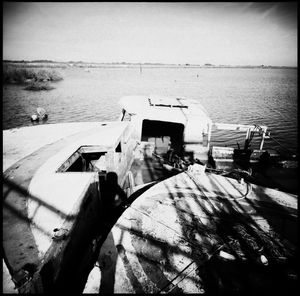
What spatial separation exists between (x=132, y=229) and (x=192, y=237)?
141 cm

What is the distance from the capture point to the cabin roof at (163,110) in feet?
36.5

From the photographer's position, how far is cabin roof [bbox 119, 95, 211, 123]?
36.5ft

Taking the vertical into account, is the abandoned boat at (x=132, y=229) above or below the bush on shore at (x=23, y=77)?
below

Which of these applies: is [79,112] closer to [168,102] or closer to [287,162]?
[168,102]

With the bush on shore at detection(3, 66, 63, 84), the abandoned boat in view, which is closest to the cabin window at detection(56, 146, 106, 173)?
the abandoned boat

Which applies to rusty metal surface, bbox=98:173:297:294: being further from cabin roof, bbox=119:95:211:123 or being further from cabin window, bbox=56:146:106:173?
cabin roof, bbox=119:95:211:123

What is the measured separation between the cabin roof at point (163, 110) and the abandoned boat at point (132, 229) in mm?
4375

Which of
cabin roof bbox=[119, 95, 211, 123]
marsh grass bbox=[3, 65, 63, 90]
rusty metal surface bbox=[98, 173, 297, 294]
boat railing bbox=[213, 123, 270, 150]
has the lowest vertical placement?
rusty metal surface bbox=[98, 173, 297, 294]

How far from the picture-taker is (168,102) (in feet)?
41.3

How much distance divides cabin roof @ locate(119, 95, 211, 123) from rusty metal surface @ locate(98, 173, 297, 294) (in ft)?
19.4

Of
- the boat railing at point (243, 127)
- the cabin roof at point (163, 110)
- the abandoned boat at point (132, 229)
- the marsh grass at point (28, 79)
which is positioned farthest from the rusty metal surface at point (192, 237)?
the marsh grass at point (28, 79)

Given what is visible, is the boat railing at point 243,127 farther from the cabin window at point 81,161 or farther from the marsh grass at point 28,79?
the marsh grass at point 28,79

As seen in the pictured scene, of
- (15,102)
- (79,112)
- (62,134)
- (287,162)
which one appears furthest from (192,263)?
(15,102)

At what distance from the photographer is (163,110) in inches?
448
